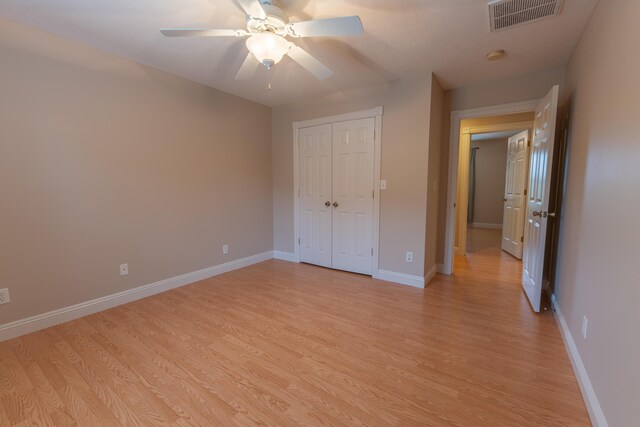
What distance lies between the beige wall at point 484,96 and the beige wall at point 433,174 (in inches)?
4.6

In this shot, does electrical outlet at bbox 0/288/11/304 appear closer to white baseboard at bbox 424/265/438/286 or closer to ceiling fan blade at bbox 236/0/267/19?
ceiling fan blade at bbox 236/0/267/19

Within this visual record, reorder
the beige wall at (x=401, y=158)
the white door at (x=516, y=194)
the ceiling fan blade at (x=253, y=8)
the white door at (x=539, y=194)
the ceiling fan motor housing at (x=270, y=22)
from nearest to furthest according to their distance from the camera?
1. the ceiling fan blade at (x=253, y=8)
2. the ceiling fan motor housing at (x=270, y=22)
3. the white door at (x=539, y=194)
4. the beige wall at (x=401, y=158)
5. the white door at (x=516, y=194)

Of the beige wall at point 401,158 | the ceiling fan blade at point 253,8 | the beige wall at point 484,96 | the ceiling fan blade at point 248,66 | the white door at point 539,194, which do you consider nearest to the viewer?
the ceiling fan blade at point 253,8

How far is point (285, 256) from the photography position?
443cm

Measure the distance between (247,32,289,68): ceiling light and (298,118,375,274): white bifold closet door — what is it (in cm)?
184

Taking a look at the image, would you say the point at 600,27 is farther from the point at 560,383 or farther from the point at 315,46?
the point at 560,383

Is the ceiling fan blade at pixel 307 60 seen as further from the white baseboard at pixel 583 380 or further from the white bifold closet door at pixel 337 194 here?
the white baseboard at pixel 583 380

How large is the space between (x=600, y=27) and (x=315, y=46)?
78.6 inches

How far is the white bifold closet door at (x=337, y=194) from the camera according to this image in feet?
11.7

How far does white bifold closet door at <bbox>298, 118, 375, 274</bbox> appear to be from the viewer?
140 inches

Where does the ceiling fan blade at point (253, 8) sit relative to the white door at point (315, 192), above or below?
above

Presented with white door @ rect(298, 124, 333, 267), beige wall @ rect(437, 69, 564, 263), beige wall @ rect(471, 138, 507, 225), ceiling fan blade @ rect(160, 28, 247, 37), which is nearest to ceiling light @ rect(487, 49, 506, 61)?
beige wall @ rect(437, 69, 564, 263)

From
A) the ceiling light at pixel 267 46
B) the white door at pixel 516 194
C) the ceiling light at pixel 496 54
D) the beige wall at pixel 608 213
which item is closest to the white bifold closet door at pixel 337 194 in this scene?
the ceiling light at pixel 496 54

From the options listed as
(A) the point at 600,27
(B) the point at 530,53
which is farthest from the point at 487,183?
(A) the point at 600,27
